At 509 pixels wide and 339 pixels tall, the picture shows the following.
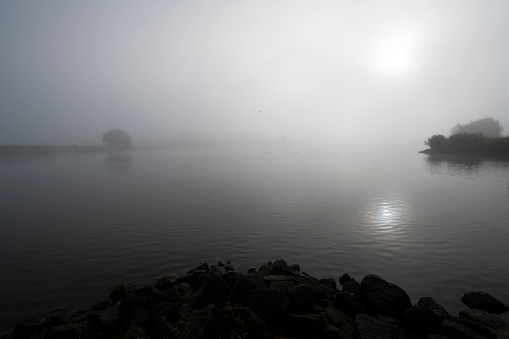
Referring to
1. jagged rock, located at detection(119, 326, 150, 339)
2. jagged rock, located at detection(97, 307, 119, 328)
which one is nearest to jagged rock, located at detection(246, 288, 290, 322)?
jagged rock, located at detection(119, 326, 150, 339)

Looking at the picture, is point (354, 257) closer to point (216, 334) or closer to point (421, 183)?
point (216, 334)

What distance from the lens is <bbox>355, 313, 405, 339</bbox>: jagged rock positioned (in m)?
9.94

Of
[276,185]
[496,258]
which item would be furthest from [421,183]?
[496,258]

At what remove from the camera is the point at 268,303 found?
11031 mm

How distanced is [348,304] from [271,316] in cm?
388

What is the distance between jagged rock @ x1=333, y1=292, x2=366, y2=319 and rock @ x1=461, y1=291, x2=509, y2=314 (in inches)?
239

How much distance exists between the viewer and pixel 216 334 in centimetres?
949

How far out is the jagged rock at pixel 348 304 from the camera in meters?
12.0

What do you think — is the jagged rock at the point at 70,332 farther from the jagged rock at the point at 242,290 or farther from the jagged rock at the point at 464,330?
the jagged rock at the point at 464,330

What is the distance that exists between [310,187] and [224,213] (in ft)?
72.3

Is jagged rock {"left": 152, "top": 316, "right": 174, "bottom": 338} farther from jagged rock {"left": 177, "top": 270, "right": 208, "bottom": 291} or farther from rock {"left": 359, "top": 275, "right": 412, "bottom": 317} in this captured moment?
rock {"left": 359, "top": 275, "right": 412, "bottom": 317}

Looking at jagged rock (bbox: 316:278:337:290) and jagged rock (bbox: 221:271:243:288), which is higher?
jagged rock (bbox: 221:271:243:288)

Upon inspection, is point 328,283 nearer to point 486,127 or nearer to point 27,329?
point 27,329

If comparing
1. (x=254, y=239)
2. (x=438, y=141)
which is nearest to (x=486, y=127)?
(x=438, y=141)
